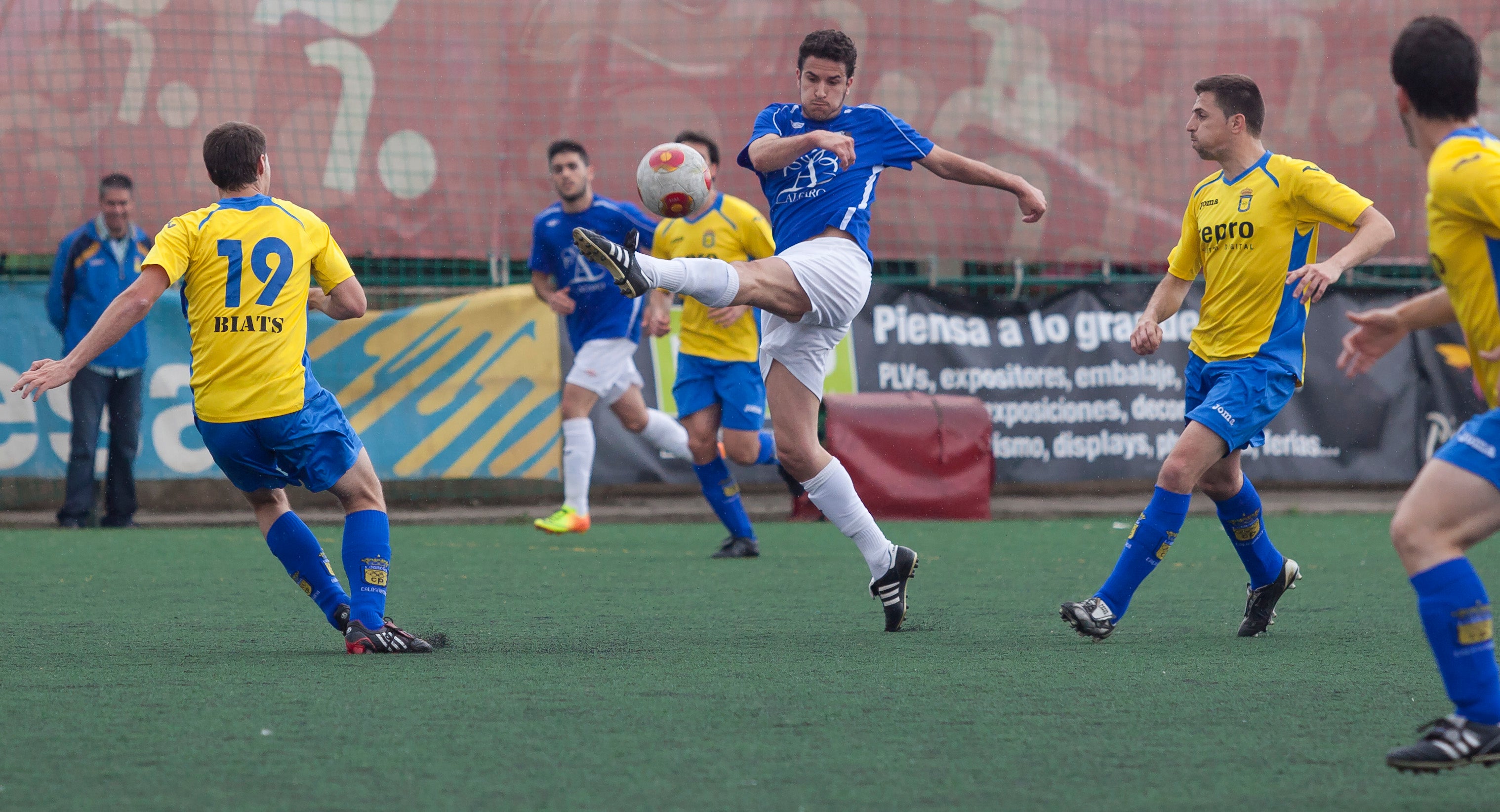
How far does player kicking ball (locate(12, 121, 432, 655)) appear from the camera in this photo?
4.54m

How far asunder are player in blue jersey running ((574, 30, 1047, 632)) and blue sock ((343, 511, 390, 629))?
1306 mm

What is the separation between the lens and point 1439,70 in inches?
123

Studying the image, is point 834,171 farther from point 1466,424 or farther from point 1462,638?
point 1462,638

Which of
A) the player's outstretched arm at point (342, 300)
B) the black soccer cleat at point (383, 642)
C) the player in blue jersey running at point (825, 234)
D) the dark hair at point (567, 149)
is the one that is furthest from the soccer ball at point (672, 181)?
the dark hair at point (567, 149)

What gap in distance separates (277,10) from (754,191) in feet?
13.5

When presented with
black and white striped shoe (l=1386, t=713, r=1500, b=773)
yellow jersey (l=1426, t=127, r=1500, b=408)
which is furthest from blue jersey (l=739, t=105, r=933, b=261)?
black and white striped shoe (l=1386, t=713, r=1500, b=773)

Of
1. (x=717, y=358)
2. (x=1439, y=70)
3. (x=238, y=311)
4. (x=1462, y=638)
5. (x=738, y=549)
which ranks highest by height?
(x=1439, y=70)

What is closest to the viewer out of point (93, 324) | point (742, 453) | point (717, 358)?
point (717, 358)

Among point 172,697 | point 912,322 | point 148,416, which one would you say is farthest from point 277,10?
point 172,697

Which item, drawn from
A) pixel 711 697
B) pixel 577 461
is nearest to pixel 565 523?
pixel 577 461

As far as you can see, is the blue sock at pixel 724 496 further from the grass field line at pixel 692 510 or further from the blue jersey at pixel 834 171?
the blue jersey at pixel 834 171

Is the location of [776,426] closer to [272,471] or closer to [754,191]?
[272,471]

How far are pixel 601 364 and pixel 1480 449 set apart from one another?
21.1 ft

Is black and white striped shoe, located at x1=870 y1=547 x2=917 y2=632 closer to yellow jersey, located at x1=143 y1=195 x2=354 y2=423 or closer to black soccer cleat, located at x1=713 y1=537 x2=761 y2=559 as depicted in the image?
yellow jersey, located at x1=143 y1=195 x2=354 y2=423
